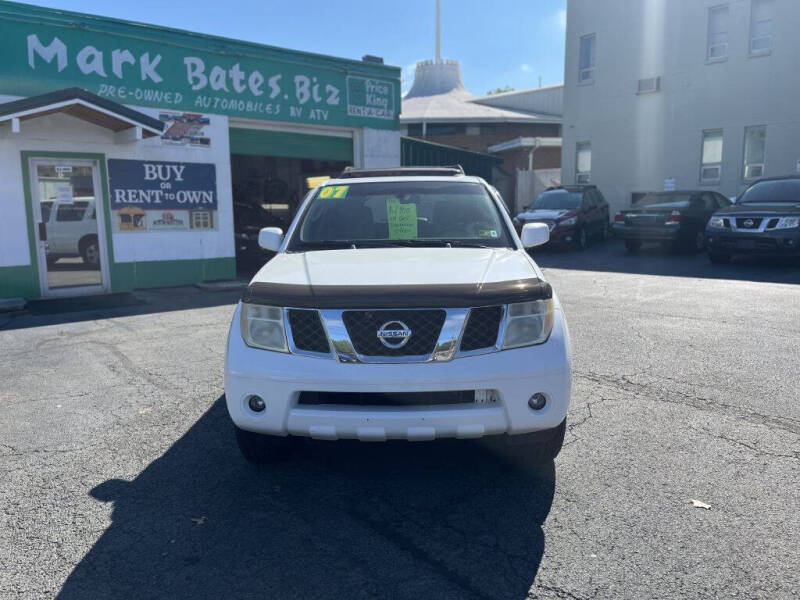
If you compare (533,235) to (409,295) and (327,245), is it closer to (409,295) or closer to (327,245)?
(327,245)

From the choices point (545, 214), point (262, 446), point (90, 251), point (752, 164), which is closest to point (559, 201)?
point (545, 214)

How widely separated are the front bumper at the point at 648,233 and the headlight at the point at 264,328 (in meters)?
13.6

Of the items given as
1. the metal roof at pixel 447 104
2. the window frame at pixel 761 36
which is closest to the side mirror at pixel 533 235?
the window frame at pixel 761 36

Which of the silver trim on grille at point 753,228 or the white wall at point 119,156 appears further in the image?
the silver trim on grille at point 753,228

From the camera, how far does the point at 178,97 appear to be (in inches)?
453

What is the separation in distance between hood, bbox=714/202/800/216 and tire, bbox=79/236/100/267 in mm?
12008

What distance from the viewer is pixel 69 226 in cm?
1077

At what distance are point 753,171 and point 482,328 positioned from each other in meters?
19.7

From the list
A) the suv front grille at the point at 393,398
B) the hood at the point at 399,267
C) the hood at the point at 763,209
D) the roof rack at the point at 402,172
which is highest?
the roof rack at the point at 402,172

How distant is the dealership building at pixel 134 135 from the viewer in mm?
9961

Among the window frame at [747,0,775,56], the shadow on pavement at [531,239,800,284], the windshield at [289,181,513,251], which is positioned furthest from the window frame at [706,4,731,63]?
the windshield at [289,181,513,251]

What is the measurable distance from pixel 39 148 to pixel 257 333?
890 centimetres

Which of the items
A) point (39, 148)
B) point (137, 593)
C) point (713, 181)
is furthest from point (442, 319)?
point (713, 181)

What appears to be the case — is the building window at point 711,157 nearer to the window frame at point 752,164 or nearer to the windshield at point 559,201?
the window frame at point 752,164
